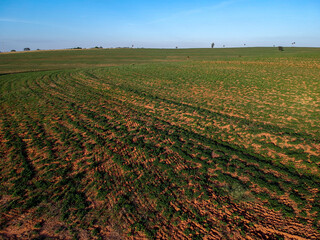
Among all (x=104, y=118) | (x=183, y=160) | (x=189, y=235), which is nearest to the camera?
(x=189, y=235)

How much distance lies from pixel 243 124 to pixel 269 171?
455 centimetres

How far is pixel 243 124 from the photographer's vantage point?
11.5 metres

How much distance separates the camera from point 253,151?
8828mm

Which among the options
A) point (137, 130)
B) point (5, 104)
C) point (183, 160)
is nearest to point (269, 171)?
point (183, 160)

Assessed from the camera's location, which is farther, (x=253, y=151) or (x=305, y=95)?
(x=305, y=95)

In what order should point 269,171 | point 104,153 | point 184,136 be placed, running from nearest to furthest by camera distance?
1. point 269,171
2. point 104,153
3. point 184,136

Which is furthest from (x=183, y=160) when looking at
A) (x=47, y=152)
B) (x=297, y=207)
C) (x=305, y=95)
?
(x=305, y=95)

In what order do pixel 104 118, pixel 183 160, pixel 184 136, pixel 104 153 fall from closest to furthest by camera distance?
pixel 183 160
pixel 104 153
pixel 184 136
pixel 104 118

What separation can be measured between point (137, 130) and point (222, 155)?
5182 mm

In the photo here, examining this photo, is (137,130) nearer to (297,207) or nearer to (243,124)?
(243,124)

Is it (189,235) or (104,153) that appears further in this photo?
(104,153)

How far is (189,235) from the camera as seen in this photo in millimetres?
5039

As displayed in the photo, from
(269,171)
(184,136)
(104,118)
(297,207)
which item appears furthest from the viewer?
(104,118)

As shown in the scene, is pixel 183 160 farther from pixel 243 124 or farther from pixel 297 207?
pixel 243 124
